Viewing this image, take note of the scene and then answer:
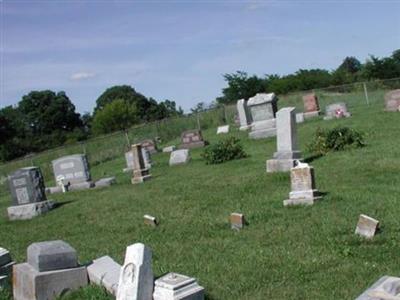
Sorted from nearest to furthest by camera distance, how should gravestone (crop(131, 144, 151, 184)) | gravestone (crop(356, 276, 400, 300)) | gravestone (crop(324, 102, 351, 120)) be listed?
1. gravestone (crop(356, 276, 400, 300))
2. gravestone (crop(131, 144, 151, 184))
3. gravestone (crop(324, 102, 351, 120))

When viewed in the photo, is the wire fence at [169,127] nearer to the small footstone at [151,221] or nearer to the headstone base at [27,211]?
the headstone base at [27,211]

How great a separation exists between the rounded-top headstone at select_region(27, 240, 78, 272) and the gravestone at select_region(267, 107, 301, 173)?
804 cm

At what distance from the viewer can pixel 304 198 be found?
31.8 ft

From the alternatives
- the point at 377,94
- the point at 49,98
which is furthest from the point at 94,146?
the point at 49,98

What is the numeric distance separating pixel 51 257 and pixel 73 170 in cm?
1377

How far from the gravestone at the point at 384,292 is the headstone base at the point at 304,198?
5286 mm

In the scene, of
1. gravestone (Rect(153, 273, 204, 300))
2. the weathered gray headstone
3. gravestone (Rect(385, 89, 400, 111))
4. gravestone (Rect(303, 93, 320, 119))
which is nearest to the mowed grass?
gravestone (Rect(153, 273, 204, 300))

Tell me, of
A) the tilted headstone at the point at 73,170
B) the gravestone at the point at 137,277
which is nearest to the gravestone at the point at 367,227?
the gravestone at the point at 137,277

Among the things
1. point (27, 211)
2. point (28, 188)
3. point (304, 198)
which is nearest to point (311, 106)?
point (28, 188)

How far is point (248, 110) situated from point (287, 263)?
2258cm

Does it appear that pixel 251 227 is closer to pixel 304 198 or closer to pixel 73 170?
pixel 304 198

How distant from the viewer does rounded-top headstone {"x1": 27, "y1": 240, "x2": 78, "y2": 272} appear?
6.30m

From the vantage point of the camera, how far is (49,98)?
88938 mm

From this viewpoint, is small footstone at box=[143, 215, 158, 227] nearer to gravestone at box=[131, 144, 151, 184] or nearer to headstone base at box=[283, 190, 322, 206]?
headstone base at box=[283, 190, 322, 206]
